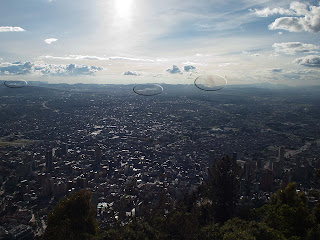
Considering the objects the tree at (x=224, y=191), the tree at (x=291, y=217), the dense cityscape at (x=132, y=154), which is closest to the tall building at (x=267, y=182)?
the dense cityscape at (x=132, y=154)

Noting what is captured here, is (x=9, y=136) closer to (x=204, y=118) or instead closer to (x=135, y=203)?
(x=135, y=203)

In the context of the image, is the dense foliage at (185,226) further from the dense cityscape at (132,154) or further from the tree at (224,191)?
the dense cityscape at (132,154)

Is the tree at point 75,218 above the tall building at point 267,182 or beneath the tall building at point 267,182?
above

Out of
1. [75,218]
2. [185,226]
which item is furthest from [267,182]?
[75,218]

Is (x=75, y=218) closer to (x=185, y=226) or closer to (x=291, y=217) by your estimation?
(x=185, y=226)

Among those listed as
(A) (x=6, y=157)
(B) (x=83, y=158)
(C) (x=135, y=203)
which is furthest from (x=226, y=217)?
(A) (x=6, y=157)

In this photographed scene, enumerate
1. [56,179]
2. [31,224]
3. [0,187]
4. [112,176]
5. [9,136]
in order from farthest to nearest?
[9,136] < [112,176] < [56,179] < [0,187] < [31,224]
